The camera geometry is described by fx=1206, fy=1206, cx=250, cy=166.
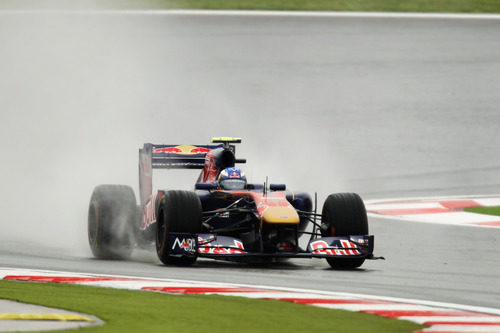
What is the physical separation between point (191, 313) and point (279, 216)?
3.46m

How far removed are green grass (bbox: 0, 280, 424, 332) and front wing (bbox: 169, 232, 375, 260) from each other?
1.98 meters

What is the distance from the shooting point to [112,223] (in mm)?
13820

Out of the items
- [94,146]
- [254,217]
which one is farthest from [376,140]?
[254,217]

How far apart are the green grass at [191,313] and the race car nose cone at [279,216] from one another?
2421 millimetres

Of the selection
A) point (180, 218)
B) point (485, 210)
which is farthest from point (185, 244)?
point (485, 210)

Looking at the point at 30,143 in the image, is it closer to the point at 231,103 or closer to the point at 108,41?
the point at 231,103

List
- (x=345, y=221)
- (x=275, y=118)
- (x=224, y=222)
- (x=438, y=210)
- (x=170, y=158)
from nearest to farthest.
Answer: (x=345, y=221) → (x=224, y=222) → (x=170, y=158) → (x=438, y=210) → (x=275, y=118)

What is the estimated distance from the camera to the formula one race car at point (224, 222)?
1223 centimetres

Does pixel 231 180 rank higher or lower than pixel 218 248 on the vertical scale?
higher

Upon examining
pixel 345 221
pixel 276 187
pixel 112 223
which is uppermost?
pixel 276 187

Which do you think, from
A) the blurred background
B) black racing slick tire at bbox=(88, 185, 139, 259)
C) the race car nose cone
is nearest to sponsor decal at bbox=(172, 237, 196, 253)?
the race car nose cone

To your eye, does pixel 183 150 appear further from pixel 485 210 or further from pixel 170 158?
pixel 485 210

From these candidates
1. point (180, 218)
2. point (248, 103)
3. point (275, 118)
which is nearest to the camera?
point (180, 218)

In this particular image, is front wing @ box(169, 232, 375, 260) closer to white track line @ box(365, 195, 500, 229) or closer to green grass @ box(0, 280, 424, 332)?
green grass @ box(0, 280, 424, 332)
